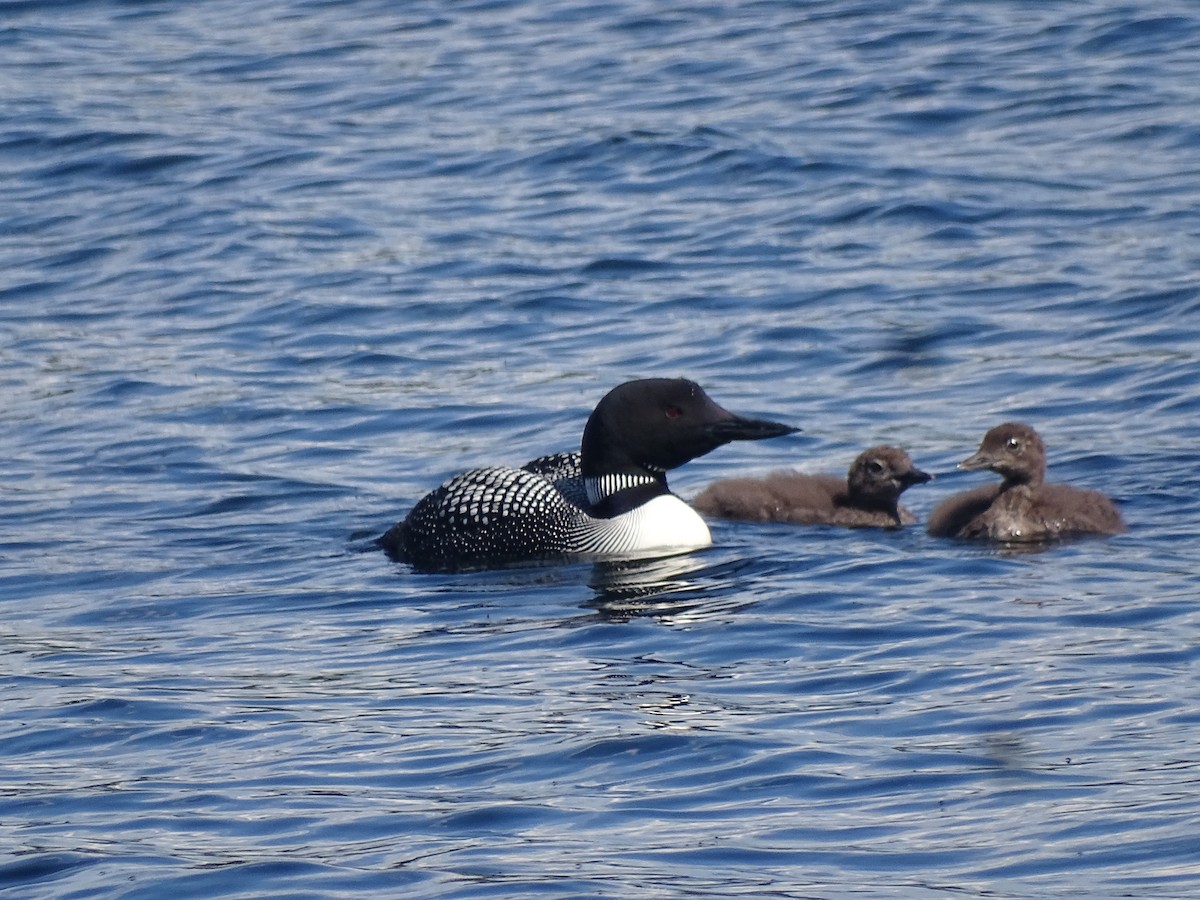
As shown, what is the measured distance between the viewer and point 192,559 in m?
7.62


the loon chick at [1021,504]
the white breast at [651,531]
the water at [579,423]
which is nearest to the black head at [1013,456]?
the loon chick at [1021,504]

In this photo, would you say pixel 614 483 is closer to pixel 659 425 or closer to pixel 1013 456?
pixel 659 425

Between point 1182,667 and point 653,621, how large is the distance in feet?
5.31

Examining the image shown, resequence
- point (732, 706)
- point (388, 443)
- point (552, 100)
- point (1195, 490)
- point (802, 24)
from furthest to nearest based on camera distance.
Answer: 1. point (802, 24)
2. point (552, 100)
3. point (388, 443)
4. point (1195, 490)
5. point (732, 706)

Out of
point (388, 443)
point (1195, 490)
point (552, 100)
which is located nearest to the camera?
point (1195, 490)

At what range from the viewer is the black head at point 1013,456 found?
24.5ft

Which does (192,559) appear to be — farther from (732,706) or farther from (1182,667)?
(1182,667)

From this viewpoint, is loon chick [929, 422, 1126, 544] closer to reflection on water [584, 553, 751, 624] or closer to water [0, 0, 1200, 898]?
water [0, 0, 1200, 898]

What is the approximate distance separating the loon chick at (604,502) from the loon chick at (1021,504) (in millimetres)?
705

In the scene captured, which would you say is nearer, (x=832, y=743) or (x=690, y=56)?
(x=832, y=743)

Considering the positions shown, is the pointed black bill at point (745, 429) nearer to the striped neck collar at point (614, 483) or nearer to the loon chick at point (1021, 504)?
the striped neck collar at point (614, 483)

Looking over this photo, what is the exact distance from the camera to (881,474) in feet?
25.3

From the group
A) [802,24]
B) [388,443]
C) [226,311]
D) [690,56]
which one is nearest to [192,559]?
[388,443]

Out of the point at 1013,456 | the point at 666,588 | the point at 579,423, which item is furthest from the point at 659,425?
the point at 579,423
